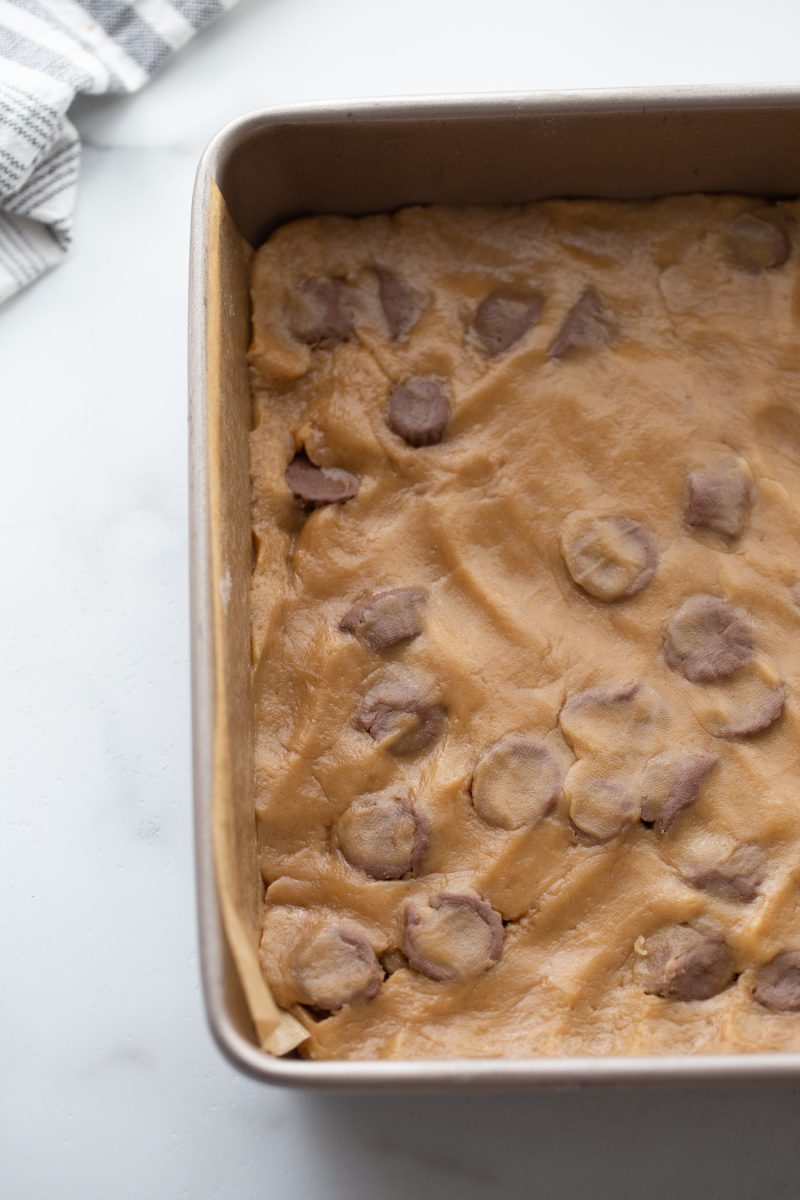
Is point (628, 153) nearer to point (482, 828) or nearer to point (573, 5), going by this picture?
point (573, 5)

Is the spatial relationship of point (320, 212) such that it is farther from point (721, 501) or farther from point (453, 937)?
point (453, 937)

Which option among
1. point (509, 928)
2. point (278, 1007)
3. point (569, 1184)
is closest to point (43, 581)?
point (278, 1007)

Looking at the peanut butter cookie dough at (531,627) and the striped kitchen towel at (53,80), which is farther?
the striped kitchen towel at (53,80)

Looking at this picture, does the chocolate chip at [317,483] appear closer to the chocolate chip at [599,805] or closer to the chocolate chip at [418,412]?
the chocolate chip at [418,412]

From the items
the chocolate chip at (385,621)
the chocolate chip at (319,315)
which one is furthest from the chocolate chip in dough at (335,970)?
the chocolate chip at (319,315)

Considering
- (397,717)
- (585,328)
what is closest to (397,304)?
(585,328)

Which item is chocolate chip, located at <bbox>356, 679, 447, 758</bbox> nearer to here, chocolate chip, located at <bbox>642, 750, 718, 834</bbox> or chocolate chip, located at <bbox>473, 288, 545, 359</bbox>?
chocolate chip, located at <bbox>642, 750, 718, 834</bbox>

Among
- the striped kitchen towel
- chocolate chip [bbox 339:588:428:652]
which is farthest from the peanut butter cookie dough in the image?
the striped kitchen towel
